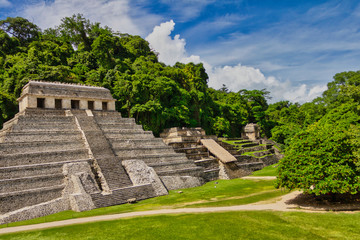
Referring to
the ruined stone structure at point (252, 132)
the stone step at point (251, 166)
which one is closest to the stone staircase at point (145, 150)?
the stone step at point (251, 166)

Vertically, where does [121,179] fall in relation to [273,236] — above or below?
above

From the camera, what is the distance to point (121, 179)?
66.1 ft

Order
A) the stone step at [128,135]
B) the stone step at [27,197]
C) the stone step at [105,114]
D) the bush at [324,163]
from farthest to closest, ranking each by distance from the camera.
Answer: the stone step at [105,114], the stone step at [128,135], the stone step at [27,197], the bush at [324,163]

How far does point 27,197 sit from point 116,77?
2680 cm

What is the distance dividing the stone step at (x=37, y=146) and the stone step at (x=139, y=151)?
10.1ft

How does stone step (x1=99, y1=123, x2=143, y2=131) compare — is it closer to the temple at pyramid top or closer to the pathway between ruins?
the temple at pyramid top

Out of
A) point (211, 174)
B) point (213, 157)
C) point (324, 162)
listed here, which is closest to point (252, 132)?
point (213, 157)

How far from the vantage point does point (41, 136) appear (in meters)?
22.1

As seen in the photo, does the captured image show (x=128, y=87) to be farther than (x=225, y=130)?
No

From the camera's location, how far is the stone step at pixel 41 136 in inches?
817

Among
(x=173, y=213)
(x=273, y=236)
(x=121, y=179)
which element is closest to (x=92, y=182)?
(x=121, y=179)

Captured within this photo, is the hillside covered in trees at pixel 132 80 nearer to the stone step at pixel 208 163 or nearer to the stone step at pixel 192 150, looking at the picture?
the stone step at pixel 192 150

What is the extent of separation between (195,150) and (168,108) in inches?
512

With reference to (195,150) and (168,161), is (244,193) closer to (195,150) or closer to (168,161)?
(168,161)
